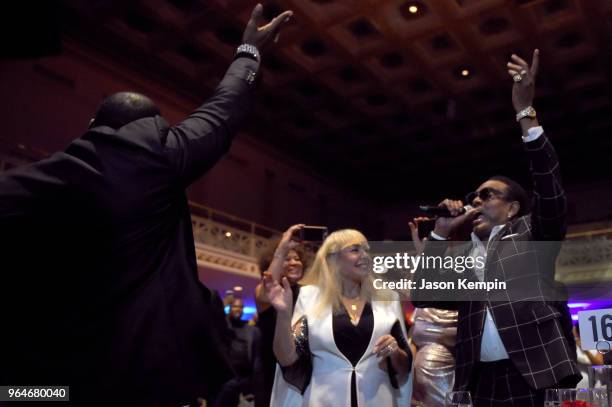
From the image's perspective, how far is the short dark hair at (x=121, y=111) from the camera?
5.09 feet

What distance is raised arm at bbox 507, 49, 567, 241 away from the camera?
2428 mm

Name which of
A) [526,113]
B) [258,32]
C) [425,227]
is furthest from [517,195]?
[258,32]

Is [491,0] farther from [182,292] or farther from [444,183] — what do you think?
[182,292]

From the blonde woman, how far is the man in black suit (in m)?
1.19

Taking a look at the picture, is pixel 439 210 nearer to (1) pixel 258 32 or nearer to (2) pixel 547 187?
(2) pixel 547 187

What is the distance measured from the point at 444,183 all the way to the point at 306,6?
31.3 feet

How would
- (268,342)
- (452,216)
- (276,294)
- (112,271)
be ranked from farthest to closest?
(268,342) < (452,216) < (276,294) < (112,271)

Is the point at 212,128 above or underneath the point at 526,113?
underneath

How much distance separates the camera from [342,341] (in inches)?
114

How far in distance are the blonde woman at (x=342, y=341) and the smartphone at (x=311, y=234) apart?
0.15 meters

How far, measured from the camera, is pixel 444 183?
18.9 meters

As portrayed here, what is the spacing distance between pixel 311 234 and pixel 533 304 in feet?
4.23

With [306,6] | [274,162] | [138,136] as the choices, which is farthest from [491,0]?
[138,136]

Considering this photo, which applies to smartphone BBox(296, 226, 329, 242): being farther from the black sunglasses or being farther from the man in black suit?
the man in black suit
